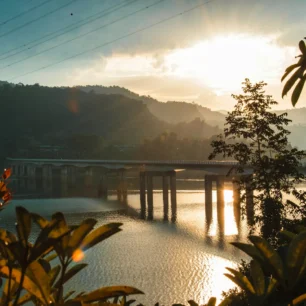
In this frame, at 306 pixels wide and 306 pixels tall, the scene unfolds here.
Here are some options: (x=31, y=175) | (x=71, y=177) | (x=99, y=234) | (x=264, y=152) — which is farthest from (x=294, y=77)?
(x=31, y=175)

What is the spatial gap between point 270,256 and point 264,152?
17.6 m

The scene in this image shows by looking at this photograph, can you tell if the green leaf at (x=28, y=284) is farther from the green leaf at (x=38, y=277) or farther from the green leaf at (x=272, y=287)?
the green leaf at (x=272, y=287)

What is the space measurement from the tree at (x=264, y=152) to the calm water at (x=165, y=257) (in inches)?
323

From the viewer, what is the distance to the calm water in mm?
26375

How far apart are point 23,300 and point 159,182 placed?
128 meters

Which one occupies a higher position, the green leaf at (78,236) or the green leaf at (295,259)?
the green leaf at (78,236)

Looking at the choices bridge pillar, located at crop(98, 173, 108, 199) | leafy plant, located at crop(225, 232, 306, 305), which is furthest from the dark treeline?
leafy plant, located at crop(225, 232, 306, 305)

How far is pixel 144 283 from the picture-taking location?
88.6 feet

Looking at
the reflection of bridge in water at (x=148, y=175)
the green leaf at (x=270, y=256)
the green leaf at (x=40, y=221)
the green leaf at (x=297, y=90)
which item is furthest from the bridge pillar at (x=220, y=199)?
the green leaf at (x=40, y=221)

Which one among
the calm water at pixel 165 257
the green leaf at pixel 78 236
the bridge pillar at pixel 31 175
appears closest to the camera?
the green leaf at pixel 78 236

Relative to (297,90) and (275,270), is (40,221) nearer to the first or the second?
(275,270)

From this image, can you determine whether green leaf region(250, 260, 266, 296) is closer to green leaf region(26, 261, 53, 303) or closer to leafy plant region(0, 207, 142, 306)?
leafy plant region(0, 207, 142, 306)

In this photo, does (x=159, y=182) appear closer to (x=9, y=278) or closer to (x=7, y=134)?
(x=7, y=134)

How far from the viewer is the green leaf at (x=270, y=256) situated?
8.94 feet
